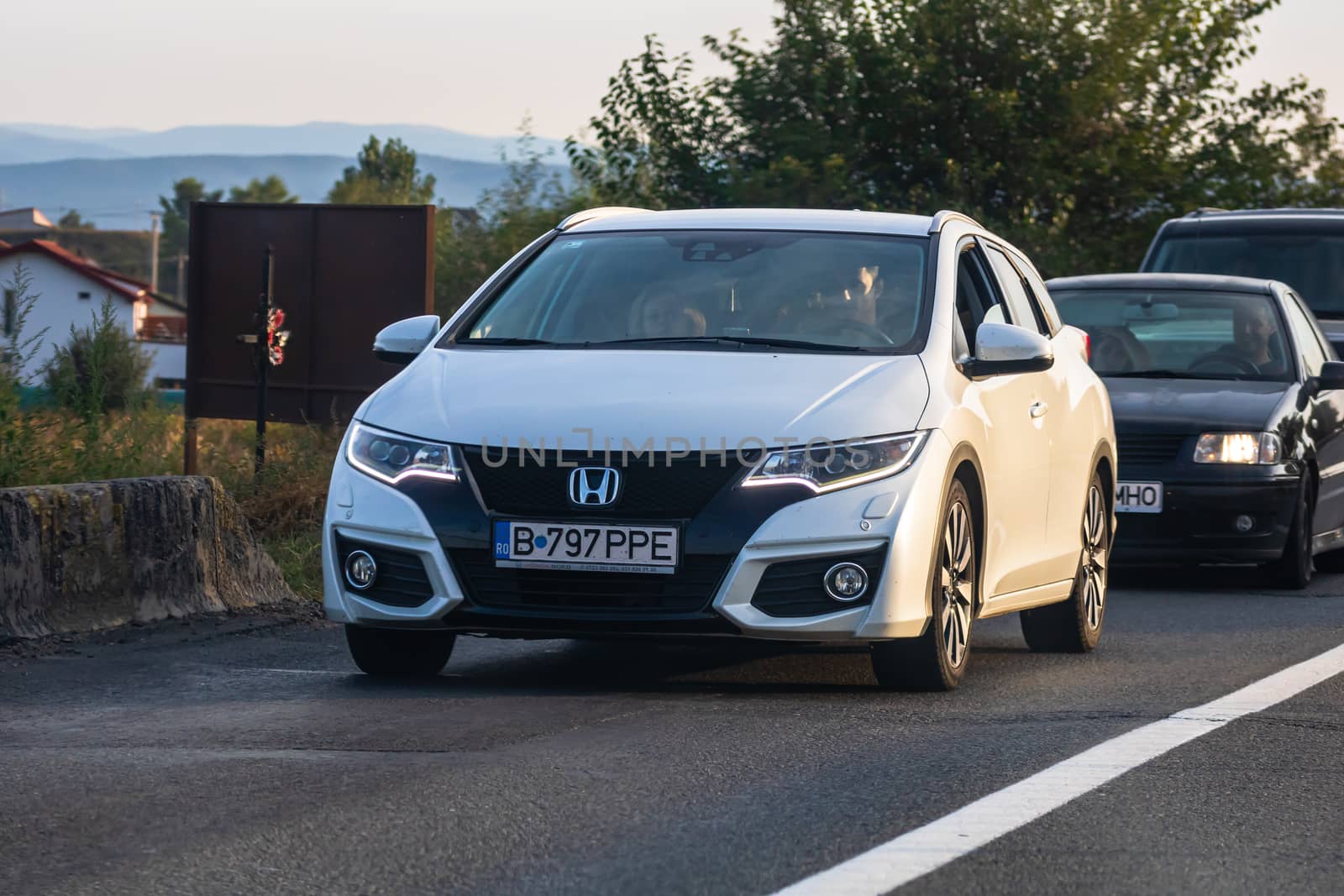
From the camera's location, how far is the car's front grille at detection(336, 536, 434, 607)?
269 inches

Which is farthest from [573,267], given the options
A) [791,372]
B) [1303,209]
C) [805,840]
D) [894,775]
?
[1303,209]

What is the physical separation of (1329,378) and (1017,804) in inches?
306

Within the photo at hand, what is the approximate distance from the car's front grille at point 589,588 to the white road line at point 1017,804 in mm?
→ 1321

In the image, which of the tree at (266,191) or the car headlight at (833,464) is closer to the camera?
the car headlight at (833,464)

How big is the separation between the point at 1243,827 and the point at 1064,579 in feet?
11.9

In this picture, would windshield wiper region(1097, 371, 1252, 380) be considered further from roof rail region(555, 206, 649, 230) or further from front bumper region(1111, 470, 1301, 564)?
roof rail region(555, 206, 649, 230)

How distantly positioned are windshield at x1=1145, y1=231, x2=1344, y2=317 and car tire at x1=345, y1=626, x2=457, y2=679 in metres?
10.2

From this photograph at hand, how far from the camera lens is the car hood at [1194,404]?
11961 millimetres

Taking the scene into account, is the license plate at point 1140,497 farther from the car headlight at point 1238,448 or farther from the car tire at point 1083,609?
the car tire at point 1083,609

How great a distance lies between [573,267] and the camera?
26.5ft

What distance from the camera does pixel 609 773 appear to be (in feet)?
17.8

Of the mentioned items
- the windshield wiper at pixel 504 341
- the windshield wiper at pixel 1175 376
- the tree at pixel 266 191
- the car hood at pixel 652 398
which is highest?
the tree at pixel 266 191

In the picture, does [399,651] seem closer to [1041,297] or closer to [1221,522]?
[1041,297]

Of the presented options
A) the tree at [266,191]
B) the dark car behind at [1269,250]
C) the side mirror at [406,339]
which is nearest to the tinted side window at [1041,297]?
the side mirror at [406,339]
